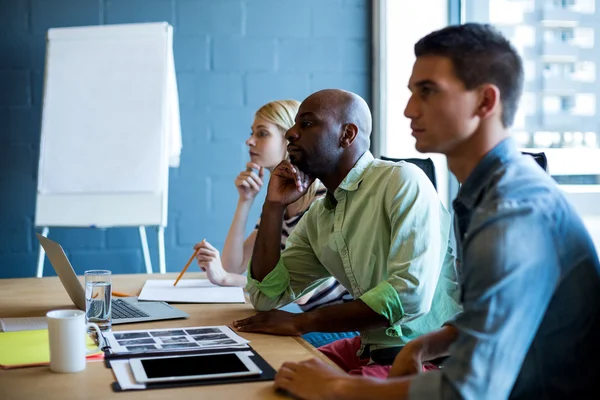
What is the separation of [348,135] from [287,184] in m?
0.22

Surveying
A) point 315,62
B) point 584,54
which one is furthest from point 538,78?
point 315,62

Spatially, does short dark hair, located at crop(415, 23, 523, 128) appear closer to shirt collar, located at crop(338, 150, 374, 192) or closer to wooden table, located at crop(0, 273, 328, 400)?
wooden table, located at crop(0, 273, 328, 400)

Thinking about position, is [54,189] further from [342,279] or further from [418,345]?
[418,345]

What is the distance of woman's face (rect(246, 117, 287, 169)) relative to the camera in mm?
2553

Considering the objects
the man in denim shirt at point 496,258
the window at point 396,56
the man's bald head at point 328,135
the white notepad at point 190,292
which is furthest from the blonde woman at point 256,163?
the man in denim shirt at point 496,258

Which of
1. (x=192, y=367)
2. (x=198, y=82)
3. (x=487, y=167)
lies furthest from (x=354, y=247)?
(x=198, y=82)

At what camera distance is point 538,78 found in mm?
2895

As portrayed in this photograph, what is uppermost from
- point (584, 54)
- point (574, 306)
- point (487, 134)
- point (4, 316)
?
point (584, 54)

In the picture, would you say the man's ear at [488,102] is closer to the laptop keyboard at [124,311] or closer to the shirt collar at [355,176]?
the shirt collar at [355,176]

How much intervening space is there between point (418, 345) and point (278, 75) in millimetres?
2689

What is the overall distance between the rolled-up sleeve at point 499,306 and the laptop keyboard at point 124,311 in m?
0.91

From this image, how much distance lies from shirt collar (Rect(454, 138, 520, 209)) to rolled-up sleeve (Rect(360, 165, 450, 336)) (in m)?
0.46

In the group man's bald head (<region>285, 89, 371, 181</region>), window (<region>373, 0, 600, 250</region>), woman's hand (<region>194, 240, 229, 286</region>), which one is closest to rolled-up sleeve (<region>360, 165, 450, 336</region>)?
man's bald head (<region>285, 89, 371, 181</region>)

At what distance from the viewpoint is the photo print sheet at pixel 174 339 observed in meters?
1.32
